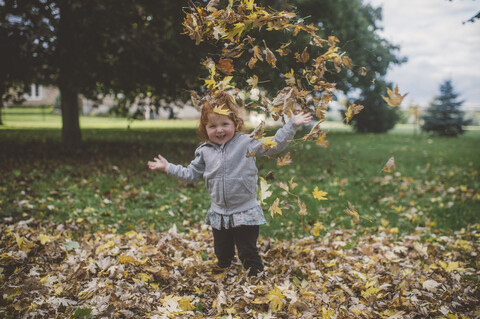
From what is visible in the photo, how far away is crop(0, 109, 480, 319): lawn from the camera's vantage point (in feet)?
9.65

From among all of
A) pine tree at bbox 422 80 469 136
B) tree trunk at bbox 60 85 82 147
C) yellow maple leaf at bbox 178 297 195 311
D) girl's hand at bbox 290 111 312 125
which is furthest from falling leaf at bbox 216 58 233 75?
pine tree at bbox 422 80 469 136

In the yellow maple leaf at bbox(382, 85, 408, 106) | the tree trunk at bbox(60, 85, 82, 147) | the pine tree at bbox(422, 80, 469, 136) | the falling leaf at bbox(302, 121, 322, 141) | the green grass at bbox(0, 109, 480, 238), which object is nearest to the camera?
the yellow maple leaf at bbox(382, 85, 408, 106)

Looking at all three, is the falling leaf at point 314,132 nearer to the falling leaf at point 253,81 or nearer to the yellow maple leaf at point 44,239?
the falling leaf at point 253,81

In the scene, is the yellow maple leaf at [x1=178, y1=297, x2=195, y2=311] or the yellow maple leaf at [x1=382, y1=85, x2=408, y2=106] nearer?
the yellow maple leaf at [x1=382, y1=85, x2=408, y2=106]

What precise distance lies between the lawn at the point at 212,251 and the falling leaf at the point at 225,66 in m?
0.81

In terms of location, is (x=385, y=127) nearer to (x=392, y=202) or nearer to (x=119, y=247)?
(x=392, y=202)

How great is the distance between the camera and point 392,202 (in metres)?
6.30

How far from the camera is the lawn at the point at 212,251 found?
2941mm

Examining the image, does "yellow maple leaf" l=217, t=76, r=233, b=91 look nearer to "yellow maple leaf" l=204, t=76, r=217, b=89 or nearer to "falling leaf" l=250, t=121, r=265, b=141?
"yellow maple leaf" l=204, t=76, r=217, b=89

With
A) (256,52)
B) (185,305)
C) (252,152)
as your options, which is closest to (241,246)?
(185,305)

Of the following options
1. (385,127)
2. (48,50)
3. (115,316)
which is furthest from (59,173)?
(385,127)

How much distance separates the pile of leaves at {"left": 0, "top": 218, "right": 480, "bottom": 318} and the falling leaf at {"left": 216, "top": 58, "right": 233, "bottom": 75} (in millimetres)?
1785

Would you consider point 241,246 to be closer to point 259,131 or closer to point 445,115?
point 259,131

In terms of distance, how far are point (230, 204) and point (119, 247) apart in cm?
167
